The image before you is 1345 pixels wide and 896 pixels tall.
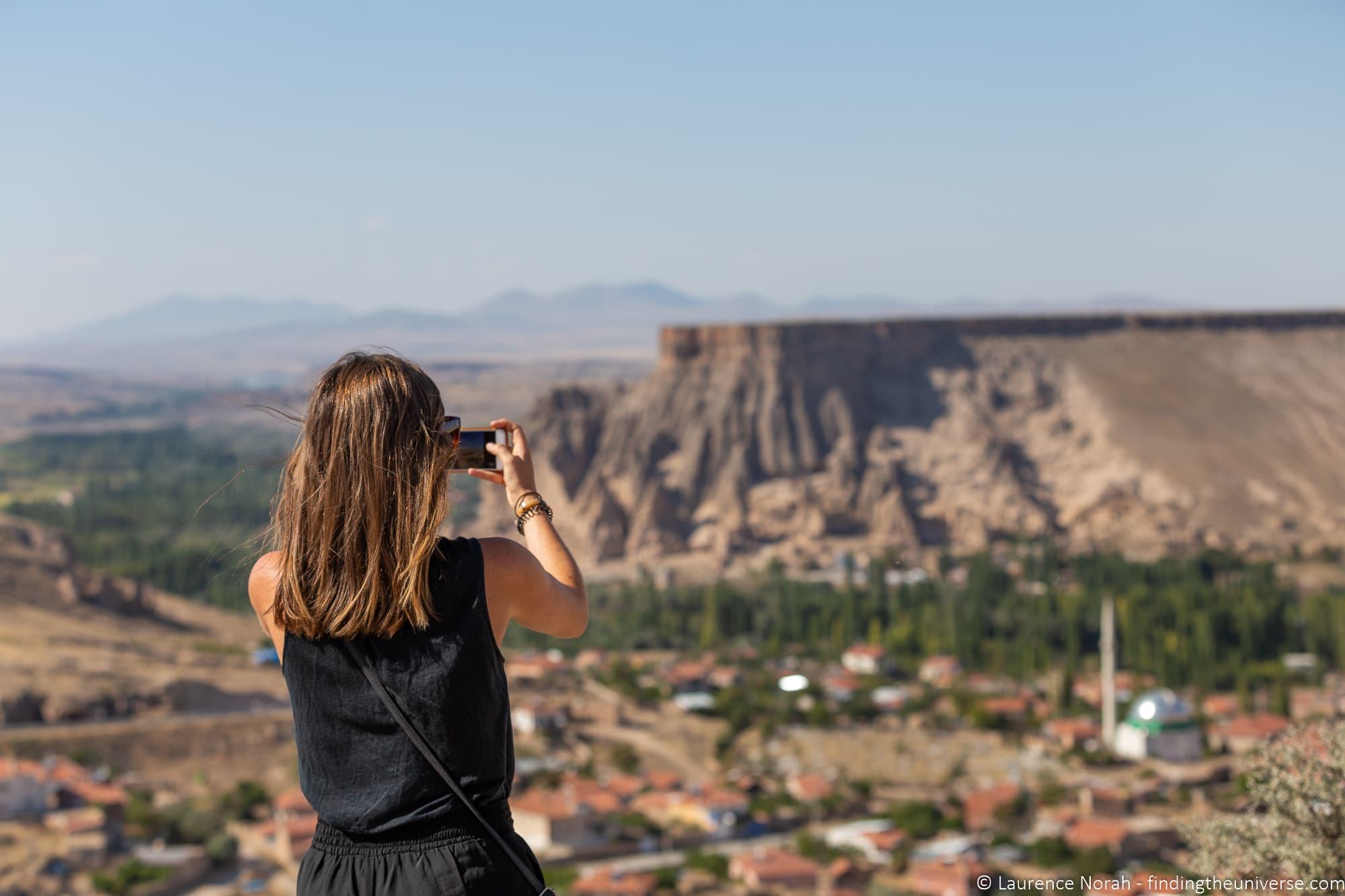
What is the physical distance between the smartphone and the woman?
0.15 m

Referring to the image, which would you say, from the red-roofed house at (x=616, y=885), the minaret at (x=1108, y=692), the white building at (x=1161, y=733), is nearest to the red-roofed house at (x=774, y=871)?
the red-roofed house at (x=616, y=885)

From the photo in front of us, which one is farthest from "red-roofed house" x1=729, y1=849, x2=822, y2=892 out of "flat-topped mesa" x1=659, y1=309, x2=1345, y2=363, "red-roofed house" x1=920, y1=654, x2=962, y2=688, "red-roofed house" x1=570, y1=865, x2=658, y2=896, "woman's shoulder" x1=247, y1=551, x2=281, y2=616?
"flat-topped mesa" x1=659, y1=309, x2=1345, y2=363

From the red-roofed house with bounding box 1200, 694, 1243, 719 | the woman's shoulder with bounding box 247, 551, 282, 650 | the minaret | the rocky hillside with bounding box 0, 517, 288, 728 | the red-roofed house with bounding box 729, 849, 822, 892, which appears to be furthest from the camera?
the red-roofed house with bounding box 1200, 694, 1243, 719

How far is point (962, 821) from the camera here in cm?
2652

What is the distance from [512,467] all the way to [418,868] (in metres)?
0.80

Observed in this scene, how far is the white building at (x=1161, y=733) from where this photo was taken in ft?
101

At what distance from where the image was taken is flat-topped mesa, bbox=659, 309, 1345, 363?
222 feet

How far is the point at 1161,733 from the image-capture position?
30938 millimetres

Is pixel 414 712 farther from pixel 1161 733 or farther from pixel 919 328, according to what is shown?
pixel 919 328

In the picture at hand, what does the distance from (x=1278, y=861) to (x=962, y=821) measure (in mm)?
21894

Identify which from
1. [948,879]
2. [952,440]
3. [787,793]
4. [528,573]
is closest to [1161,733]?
[787,793]

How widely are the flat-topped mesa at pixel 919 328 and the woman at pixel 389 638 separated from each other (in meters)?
63.7

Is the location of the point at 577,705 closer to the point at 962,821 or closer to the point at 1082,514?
the point at 962,821

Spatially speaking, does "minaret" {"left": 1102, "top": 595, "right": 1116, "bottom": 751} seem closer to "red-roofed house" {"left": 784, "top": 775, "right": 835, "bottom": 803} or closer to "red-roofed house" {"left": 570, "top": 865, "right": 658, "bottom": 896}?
"red-roofed house" {"left": 784, "top": 775, "right": 835, "bottom": 803}
